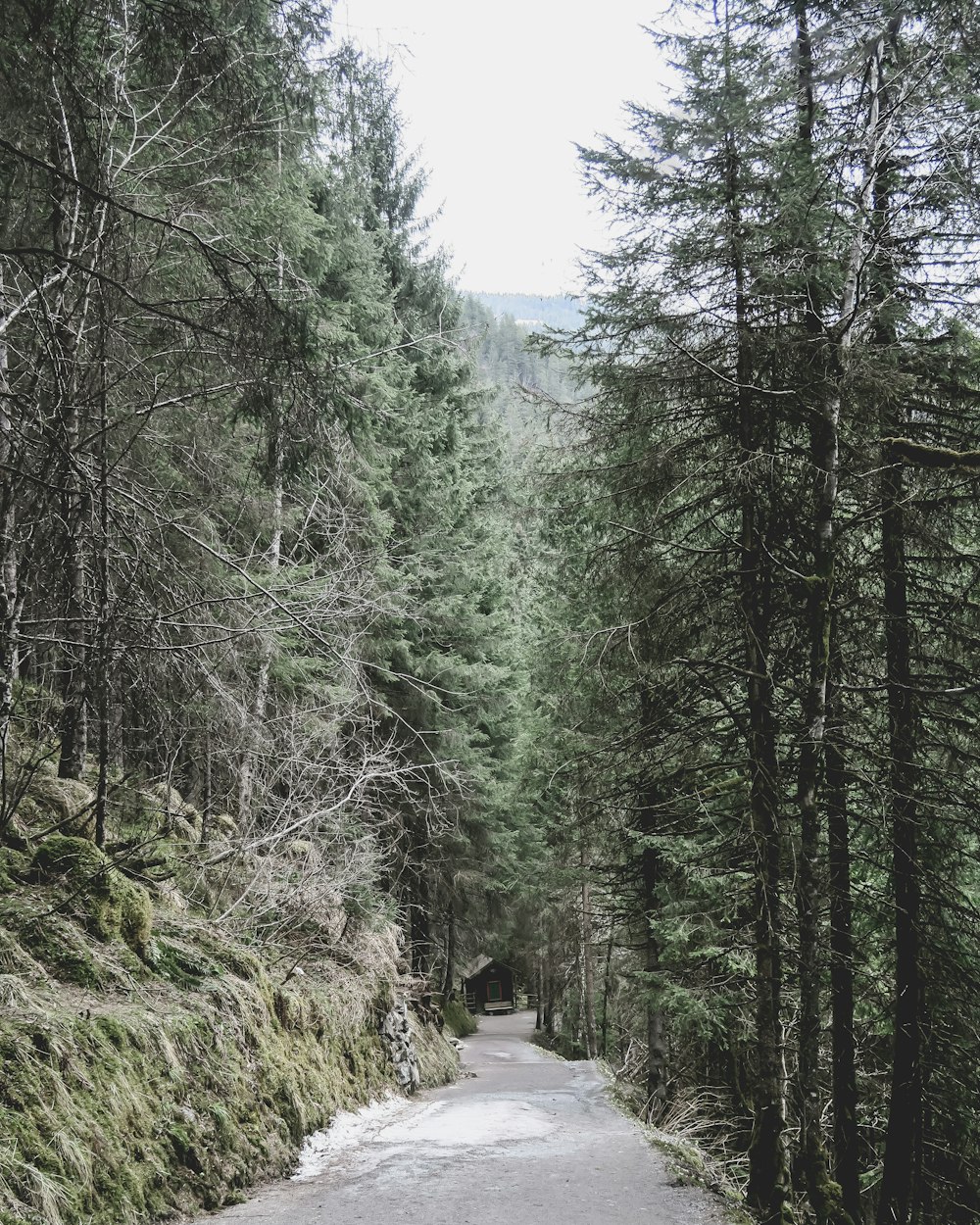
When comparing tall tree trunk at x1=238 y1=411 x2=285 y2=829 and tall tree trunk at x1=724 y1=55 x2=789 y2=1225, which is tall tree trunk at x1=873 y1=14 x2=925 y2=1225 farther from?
tall tree trunk at x1=238 y1=411 x2=285 y2=829

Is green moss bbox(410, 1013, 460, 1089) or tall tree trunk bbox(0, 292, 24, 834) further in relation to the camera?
green moss bbox(410, 1013, 460, 1089)

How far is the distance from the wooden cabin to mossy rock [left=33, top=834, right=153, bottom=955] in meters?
46.7

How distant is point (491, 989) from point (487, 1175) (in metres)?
48.3

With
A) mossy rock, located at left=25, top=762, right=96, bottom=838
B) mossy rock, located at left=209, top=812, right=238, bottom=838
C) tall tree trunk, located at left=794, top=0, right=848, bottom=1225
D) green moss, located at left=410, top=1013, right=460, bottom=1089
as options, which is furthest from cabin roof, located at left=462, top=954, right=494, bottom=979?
mossy rock, located at left=25, top=762, right=96, bottom=838

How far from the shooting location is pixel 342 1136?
7.94 meters

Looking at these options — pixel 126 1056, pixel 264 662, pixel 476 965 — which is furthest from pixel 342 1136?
pixel 476 965

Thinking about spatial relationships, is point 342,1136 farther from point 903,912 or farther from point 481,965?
point 481,965

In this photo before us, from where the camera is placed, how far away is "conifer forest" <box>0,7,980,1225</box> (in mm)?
4305

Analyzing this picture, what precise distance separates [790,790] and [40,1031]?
1005 centimetres

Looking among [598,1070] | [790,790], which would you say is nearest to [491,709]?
[598,1070]

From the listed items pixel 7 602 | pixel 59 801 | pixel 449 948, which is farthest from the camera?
pixel 449 948

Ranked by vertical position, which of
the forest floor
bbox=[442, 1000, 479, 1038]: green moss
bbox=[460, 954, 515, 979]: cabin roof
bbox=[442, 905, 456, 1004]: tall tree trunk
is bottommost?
bbox=[460, 954, 515, 979]: cabin roof

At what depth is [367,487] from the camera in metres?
13.6

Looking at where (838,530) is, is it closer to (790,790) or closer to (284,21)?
(284,21)
